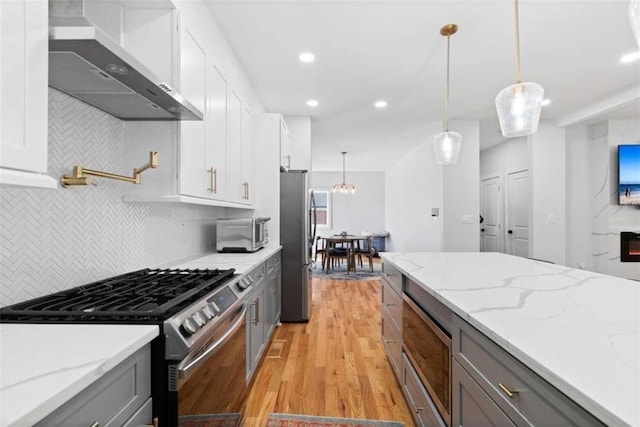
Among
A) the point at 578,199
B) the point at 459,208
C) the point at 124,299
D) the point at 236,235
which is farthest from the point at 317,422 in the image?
the point at 578,199

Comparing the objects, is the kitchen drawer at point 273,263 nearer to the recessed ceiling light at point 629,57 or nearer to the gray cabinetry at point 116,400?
the gray cabinetry at point 116,400

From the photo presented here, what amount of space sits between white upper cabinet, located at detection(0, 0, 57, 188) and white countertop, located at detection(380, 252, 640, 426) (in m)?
1.33

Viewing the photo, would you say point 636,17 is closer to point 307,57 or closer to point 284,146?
point 307,57

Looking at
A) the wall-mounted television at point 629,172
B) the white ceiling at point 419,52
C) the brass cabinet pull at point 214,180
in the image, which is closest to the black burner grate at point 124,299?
the brass cabinet pull at point 214,180

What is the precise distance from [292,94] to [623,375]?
3.72m

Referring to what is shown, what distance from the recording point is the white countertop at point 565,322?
1.96 feet

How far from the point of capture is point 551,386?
69 centimetres

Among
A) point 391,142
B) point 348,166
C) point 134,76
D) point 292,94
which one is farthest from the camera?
point 348,166

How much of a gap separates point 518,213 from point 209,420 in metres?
6.43

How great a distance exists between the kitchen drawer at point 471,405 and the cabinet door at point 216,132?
5.76 ft

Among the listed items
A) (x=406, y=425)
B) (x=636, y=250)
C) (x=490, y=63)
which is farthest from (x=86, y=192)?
(x=636, y=250)

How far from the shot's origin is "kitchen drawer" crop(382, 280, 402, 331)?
2.06m

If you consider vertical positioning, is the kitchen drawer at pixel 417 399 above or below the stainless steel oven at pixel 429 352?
below

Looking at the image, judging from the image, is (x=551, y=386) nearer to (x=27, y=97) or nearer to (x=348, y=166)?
(x=27, y=97)
